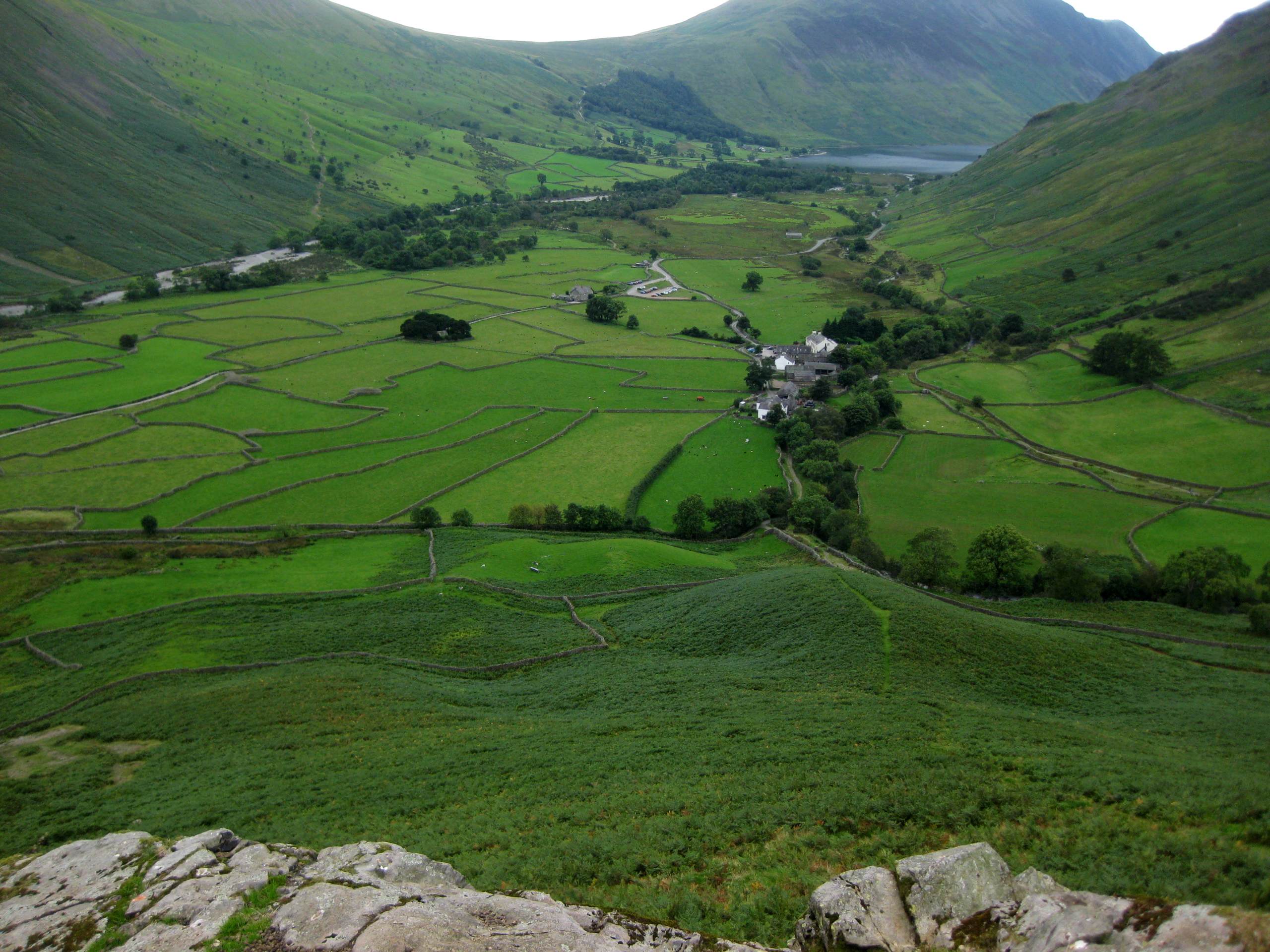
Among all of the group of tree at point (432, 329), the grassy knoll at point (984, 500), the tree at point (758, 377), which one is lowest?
the grassy knoll at point (984, 500)

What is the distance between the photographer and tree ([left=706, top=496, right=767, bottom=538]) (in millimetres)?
64688

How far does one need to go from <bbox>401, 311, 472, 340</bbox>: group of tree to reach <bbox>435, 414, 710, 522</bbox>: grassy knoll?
3953cm

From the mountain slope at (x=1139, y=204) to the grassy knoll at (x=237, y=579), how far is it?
389 feet

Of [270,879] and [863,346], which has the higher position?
[863,346]

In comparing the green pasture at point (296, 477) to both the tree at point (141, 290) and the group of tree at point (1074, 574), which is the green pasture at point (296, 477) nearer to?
the group of tree at point (1074, 574)

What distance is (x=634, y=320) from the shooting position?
404ft

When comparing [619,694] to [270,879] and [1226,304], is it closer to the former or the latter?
[270,879]

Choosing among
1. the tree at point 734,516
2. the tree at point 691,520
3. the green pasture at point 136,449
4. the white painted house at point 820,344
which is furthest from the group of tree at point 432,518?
the white painted house at point 820,344

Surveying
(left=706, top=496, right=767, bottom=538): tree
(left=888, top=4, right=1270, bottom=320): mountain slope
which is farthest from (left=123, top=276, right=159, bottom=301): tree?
(left=888, top=4, right=1270, bottom=320): mountain slope

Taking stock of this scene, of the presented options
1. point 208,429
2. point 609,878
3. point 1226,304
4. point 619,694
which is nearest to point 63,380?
point 208,429

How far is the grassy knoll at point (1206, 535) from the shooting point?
54.3 m

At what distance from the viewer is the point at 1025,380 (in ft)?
321

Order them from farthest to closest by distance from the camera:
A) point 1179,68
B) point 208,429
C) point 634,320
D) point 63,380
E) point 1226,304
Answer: point 1179,68 → point 634,320 → point 1226,304 → point 63,380 → point 208,429

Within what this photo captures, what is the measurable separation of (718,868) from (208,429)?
258 ft
